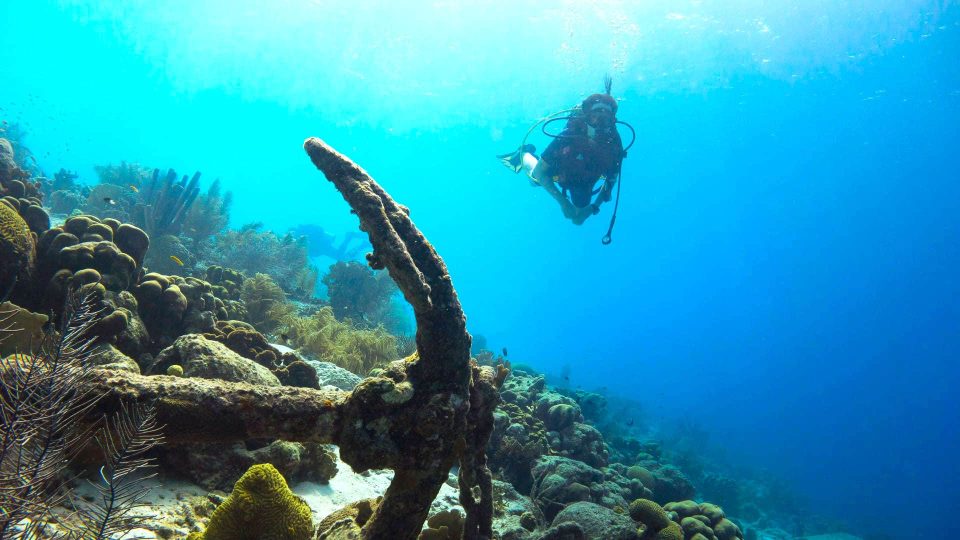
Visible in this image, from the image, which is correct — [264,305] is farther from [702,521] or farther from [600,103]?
[600,103]

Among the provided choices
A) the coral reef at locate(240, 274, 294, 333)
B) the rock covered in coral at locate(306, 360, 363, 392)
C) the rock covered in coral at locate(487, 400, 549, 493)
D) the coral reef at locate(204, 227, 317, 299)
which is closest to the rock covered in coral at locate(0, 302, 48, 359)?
the rock covered in coral at locate(306, 360, 363, 392)

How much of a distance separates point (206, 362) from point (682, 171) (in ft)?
280

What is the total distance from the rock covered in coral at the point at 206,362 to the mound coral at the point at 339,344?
5.05m

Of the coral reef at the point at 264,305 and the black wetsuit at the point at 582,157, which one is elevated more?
the black wetsuit at the point at 582,157

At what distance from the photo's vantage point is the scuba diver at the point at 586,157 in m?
11.8

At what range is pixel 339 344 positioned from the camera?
1005 cm

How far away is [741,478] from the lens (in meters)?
28.4

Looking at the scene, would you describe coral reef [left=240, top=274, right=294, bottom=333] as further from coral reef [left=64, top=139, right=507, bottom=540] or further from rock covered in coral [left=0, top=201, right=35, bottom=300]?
coral reef [left=64, top=139, right=507, bottom=540]

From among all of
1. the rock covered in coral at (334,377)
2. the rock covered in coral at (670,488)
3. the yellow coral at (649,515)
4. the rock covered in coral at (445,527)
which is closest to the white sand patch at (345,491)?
the rock covered in coral at (445,527)

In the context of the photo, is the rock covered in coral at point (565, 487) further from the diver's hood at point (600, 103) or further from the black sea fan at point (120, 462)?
the diver's hood at point (600, 103)

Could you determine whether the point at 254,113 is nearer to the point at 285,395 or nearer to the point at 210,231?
the point at 210,231

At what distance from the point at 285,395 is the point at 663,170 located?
85.6 m

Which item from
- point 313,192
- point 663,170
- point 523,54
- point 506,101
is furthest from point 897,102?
point 313,192

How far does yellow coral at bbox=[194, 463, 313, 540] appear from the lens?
259 centimetres
